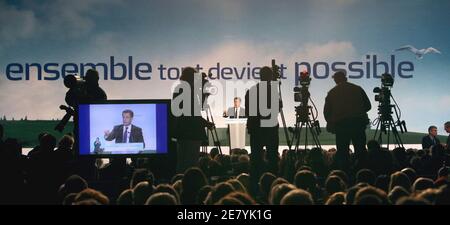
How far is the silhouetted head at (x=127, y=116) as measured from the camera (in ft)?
14.6

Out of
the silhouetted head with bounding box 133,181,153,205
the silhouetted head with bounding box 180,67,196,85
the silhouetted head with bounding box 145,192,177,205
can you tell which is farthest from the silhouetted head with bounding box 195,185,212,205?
the silhouetted head with bounding box 180,67,196,85

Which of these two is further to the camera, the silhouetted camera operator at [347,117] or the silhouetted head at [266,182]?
the silhouetted camera operator at [347,117]

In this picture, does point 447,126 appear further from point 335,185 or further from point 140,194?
point 140,194

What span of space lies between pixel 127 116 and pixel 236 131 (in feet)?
16.1

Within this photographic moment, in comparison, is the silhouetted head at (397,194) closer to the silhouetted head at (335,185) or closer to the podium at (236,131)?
the silhouetted head at (335,185)

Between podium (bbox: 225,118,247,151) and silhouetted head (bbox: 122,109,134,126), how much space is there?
4.64m

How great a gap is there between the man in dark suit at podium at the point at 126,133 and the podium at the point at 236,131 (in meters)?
4.60

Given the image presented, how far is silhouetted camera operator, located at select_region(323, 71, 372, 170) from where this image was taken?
20.4 ft

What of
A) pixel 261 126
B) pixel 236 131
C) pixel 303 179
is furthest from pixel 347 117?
pixel 236 131

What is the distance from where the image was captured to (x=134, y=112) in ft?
14.7

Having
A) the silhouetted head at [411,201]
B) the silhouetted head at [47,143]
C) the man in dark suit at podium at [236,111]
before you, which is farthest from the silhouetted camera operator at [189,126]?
the man in dark suit at podium at [236,111]

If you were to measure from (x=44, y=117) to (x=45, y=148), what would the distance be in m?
5.40
